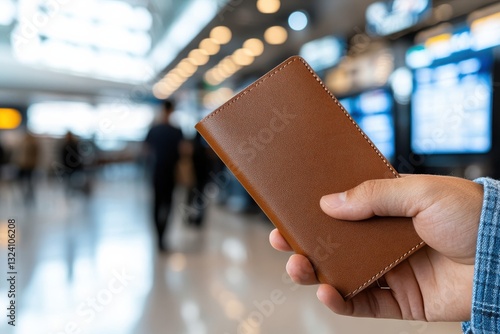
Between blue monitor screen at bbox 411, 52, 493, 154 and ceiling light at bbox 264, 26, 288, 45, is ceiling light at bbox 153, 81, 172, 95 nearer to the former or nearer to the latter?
ceiling light at bbox 264, 26, 288, 45

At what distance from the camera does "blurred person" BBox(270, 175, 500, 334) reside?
2.96 feet

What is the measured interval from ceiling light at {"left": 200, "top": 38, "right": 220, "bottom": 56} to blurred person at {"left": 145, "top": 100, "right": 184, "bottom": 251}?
237 cm

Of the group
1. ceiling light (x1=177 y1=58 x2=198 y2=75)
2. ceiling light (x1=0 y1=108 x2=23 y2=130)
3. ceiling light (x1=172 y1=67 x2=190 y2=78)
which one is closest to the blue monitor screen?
ceiling light (x1=177 y1=58 x2=198 y2=75)

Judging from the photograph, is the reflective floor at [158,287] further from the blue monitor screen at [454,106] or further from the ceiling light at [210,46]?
the ceiling light at [210,46]

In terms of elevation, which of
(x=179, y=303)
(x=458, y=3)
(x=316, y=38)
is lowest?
(x=179, y=303)

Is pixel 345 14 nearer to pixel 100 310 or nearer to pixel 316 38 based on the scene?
pixel 316 38

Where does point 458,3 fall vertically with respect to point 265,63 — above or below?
above

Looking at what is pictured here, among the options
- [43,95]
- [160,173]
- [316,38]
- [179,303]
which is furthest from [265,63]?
[43,95]

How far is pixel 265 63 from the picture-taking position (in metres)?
8.41

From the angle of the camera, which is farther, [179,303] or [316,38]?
[316,38]

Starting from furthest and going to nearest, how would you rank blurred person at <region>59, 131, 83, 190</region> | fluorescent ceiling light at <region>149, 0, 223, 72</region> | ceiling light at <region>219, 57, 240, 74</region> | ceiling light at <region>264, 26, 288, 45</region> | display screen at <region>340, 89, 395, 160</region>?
blurred person at <region>59, 131, 83, 190</region>, ceiling light at <region>219, 57, 240, 74</region>, ceiling light at <region>264, 26, 288, 45</region>, fluorescent ceiling light at <region>149, 0, 223, 72</region>, display screen at <region>340, 89, 395, 160</region>

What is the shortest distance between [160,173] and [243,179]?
4.12 meters

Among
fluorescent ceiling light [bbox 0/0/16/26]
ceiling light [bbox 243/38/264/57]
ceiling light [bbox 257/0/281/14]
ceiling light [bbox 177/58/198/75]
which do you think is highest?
ceiling light [bbox 257/0/281/14]

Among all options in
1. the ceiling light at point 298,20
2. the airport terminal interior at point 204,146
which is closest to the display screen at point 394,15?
the airport terminal interior at point 204,146
